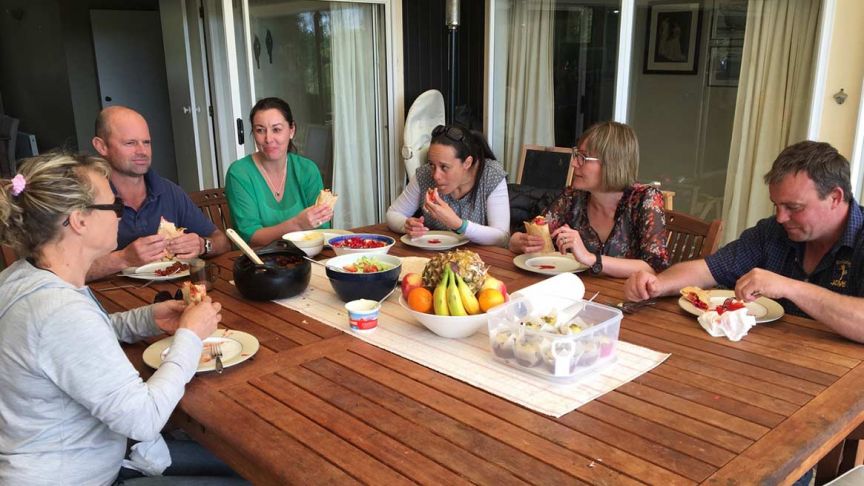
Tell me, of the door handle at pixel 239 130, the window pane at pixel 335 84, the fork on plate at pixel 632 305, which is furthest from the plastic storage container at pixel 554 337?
the window pane at pixel 335 84

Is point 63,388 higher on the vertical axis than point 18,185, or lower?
lower

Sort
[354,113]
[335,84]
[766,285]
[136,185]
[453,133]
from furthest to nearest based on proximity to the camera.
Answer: [354,113] < [335,84] < [453,133] < [136,185] < [766,285]

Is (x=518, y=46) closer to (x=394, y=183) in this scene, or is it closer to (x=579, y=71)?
(x=579, y=71)

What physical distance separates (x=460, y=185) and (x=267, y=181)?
2.94 ft

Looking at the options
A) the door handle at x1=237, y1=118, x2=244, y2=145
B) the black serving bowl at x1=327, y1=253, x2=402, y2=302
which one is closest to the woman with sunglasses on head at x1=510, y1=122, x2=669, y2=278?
the black serving bowl at x1=327, y1=253, x2=402, y2=302

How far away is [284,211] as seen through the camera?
302 cm

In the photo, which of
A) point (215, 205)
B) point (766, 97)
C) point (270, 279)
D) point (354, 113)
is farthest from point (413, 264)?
point (354, 113)

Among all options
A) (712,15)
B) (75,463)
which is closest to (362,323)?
(75,463)

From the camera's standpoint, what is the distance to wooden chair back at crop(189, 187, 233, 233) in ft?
10.2

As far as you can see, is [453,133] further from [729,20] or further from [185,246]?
[729,20]

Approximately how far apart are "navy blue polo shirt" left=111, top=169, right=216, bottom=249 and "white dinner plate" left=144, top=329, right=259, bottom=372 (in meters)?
1.02

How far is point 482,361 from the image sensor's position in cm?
152

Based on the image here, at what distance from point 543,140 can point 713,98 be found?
4.26 ft

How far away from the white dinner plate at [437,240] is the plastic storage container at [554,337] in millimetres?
970
